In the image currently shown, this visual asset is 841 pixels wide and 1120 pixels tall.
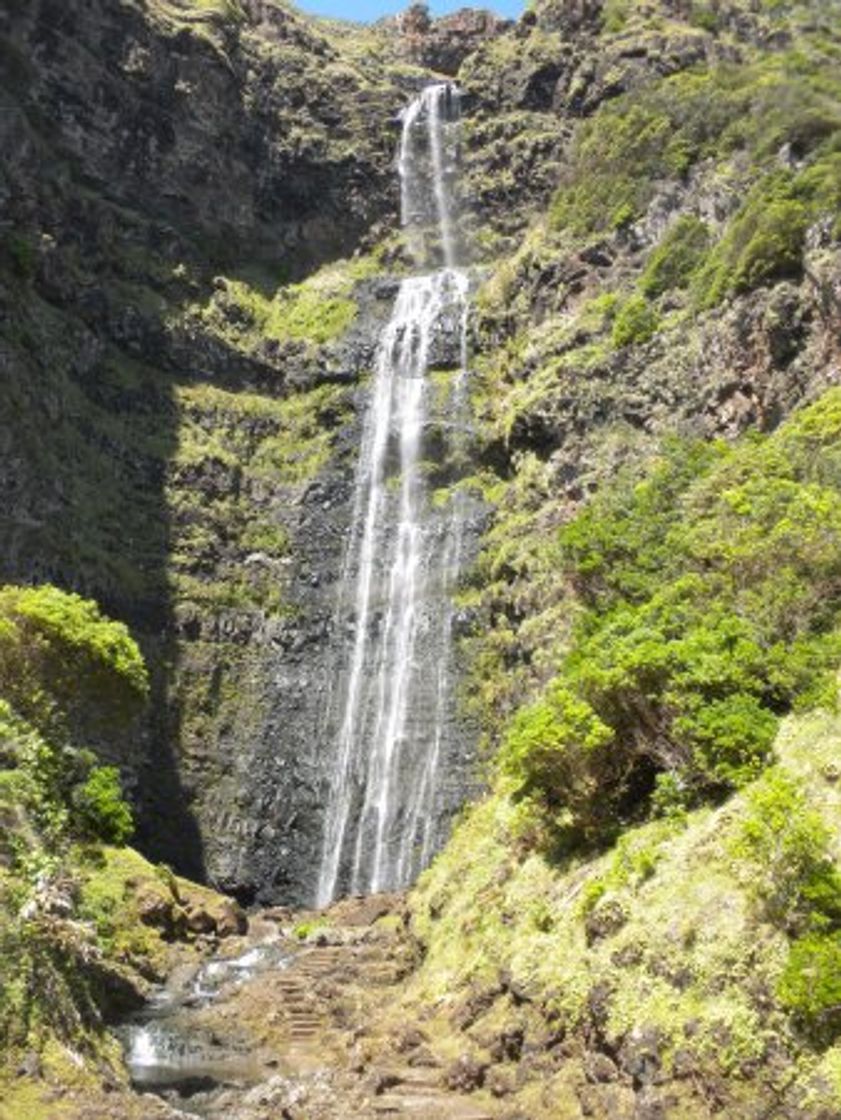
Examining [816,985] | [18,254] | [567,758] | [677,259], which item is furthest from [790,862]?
[18,254]

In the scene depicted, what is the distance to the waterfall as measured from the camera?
136 feet

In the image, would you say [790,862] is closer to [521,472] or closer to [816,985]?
[816,985]

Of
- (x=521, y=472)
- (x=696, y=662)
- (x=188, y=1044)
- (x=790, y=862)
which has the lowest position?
(x=188, y=1044)

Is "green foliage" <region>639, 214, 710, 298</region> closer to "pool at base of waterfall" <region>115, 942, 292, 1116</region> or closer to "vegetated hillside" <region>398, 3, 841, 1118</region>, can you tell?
"vegetated hillside" <region>398, 3, 841, 1118</region>

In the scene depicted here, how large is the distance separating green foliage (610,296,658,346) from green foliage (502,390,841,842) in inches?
798

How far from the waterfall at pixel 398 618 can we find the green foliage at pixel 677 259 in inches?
429

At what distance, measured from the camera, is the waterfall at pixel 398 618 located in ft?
136

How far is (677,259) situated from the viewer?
47.8m

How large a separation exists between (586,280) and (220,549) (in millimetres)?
21344

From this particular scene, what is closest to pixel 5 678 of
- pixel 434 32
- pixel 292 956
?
pixel 292 956

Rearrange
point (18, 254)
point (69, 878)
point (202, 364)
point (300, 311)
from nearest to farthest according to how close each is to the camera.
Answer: point (69, 878)
point (18, 254)
point (202, 364)
point (300, 311)

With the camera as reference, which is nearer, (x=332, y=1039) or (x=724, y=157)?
(x=332, y=1039)

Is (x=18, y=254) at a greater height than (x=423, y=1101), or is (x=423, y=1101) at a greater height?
(x=18, y=254)

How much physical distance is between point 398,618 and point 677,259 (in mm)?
19297
